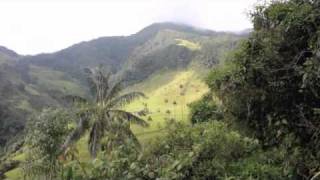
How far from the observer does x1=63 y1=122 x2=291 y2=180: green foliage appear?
14203mm

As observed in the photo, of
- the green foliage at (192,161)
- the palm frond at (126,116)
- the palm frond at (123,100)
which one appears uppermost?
the palm frond at (123,100)

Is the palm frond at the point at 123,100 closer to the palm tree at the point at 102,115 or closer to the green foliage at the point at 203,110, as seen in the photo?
the palm tree at the point at 102,115

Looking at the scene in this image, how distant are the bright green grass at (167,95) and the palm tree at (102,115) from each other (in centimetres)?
2990

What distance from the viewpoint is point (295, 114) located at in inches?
794

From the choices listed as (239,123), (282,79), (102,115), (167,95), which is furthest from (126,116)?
(167,95)

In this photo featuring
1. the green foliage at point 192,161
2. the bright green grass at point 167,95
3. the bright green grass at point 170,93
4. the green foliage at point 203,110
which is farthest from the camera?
the bright green grass at point 170,93

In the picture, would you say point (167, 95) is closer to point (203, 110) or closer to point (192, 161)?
point (203, 110)

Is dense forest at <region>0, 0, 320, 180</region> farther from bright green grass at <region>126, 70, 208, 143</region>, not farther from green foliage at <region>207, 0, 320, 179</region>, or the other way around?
bright green grass at <region>126, 70, 208, 143</region>

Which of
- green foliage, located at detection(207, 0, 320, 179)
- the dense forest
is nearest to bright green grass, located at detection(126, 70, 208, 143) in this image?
the dense forest

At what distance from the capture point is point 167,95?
127625 millimetres

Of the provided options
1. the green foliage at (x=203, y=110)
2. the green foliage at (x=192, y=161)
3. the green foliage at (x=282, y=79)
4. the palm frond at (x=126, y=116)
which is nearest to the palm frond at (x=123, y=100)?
the palm frond at (x=126, y=116)

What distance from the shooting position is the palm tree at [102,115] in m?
35.0

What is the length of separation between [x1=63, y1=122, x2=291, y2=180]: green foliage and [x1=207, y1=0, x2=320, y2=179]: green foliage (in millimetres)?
1325

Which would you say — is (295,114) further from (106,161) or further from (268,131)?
(106,161)
